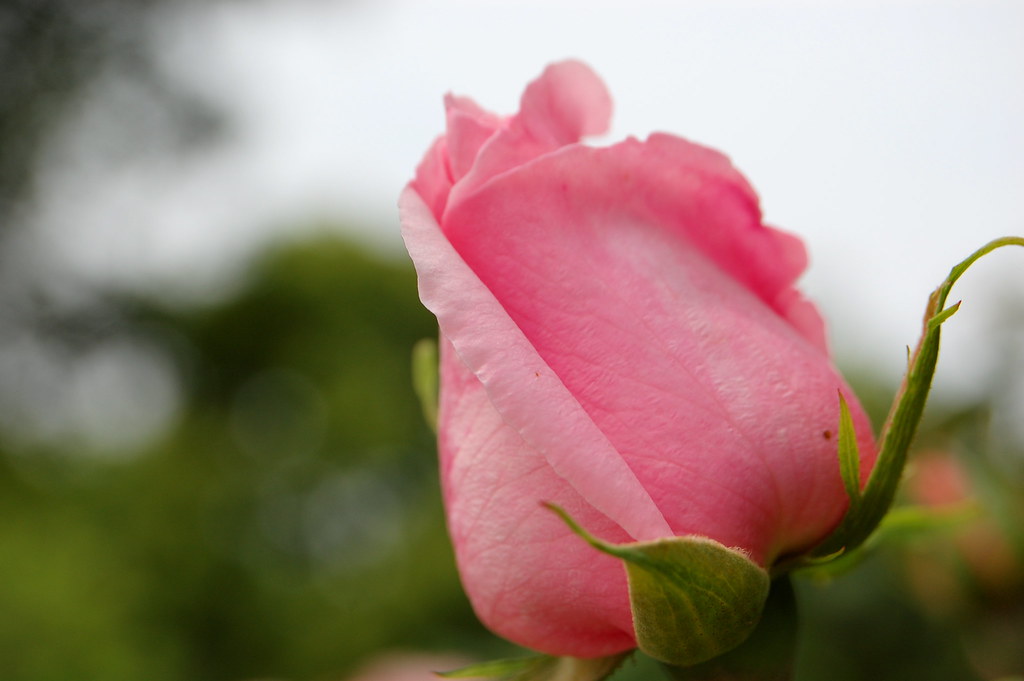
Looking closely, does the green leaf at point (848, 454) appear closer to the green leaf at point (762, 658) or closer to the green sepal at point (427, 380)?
the green leaf at point (762, 658)

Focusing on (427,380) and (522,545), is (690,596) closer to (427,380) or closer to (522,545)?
(522,545)

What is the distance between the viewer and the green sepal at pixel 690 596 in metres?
0.30

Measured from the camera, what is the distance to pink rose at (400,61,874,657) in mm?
311

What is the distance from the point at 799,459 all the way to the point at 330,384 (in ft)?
13.4

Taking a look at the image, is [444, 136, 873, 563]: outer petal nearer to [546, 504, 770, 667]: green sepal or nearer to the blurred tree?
[546, 504, 770, 667]: green sepal

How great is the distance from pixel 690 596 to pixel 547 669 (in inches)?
3.9

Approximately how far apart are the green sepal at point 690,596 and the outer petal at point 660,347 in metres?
0.02

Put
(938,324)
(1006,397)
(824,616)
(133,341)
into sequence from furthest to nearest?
(133,341) → (824,616) → (1006,397) → (938,324)

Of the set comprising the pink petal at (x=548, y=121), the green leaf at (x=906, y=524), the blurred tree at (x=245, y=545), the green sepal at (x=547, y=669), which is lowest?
the blurred tree at (x=245, y=545)

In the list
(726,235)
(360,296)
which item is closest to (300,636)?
(360,296)

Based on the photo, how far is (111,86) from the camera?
6.25m

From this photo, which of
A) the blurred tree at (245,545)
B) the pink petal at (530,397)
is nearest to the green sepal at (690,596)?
the pink petal at (530,397)

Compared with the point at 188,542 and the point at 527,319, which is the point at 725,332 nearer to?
the point at 527,319

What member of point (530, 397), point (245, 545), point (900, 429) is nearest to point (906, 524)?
point (900, 429)
